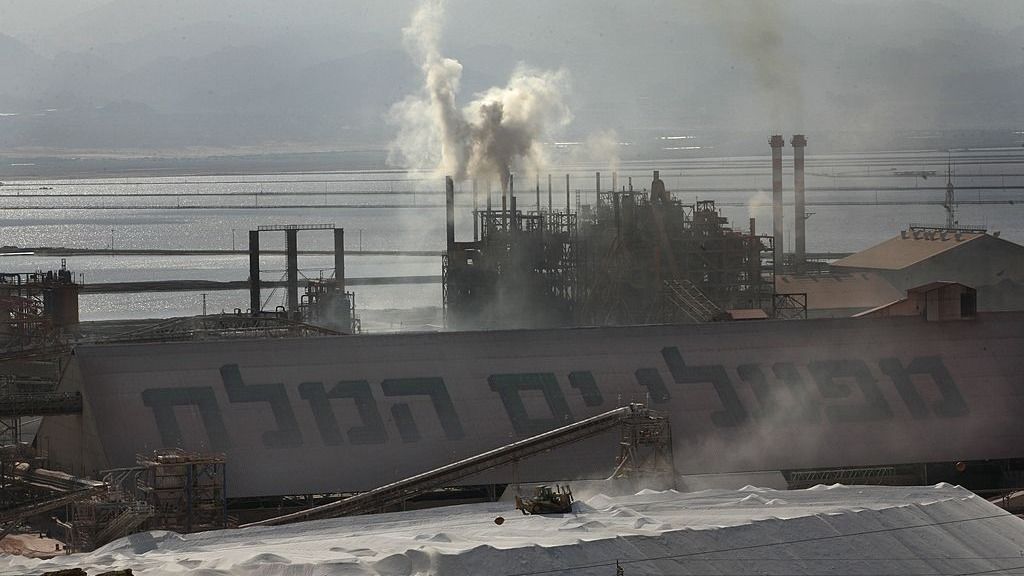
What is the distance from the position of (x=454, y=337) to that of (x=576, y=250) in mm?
25951

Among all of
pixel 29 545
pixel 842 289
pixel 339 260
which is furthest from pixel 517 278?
pixel 29 545

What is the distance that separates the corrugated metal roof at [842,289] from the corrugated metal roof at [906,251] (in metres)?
2.07

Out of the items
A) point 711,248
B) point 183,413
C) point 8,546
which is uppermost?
point 711,248

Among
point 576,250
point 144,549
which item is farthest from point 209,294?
point 144,549

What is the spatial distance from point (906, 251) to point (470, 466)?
179 feet

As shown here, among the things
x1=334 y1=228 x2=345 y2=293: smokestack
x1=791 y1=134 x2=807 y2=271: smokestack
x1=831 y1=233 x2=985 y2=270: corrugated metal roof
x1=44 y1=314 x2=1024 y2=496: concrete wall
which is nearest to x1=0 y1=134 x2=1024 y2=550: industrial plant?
x1=44 y1=314 x2=1024 y2=496: concrete wall

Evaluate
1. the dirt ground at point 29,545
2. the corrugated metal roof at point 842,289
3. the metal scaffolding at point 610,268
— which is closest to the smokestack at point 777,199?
the corrugated metal roof at point 842,289

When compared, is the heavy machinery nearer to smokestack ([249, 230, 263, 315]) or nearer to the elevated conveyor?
the elevated conveyor

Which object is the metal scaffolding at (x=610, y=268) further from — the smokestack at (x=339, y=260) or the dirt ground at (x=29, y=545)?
the dirt ground at (x=29, y=545)

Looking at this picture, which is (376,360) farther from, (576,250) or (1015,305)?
(1015,305)

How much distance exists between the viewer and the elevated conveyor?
37094 mm

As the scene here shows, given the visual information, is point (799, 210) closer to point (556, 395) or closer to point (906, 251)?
point (906, 251)

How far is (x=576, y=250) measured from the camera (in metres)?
68.0

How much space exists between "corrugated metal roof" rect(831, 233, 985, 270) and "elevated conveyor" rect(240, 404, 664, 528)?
158 ft
